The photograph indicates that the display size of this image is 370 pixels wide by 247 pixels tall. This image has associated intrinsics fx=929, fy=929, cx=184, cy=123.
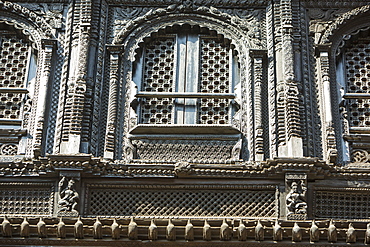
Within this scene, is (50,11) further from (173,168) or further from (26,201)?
(173,168)

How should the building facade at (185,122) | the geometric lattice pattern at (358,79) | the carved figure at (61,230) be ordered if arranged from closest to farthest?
the carved figure at (61,230)
the building facade at (185,122)
the geometric lattice pattern at (358,79)

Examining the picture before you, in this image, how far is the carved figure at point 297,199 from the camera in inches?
508

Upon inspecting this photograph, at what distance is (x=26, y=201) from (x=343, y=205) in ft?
14.9

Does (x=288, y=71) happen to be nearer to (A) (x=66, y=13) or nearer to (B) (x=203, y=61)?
(B) (x=203, y=61)

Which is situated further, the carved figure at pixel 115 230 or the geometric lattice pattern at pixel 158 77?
the geometric lattice pattern at pixel 158 77

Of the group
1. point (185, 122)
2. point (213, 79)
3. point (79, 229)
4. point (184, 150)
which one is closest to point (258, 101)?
point (213, 79)

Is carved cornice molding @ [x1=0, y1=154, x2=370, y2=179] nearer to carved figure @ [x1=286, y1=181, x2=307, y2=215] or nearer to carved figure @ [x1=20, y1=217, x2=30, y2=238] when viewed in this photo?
carved figure @ [x1=286, y1=181, x2=307, y2=215]

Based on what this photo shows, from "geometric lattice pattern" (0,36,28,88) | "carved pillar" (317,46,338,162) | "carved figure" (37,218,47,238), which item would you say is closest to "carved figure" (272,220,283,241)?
"carved pillar" (317,46,338,162)

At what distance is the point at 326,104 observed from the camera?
46.2 ft

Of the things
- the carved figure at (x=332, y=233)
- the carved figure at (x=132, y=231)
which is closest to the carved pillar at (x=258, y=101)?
the carved figure at (x=332, y=233)

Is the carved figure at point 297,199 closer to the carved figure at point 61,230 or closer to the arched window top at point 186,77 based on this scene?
the arched window top at point 186,77

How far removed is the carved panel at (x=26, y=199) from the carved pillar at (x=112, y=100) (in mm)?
1052

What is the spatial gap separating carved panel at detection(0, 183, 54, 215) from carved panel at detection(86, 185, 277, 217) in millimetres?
631

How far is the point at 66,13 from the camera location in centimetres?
1505
